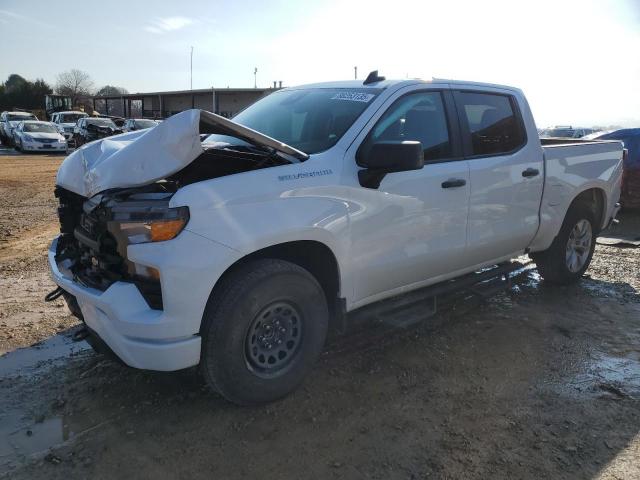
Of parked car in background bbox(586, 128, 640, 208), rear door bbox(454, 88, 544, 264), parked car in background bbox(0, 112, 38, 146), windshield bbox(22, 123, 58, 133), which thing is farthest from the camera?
parked car in background bbox(0, 112, 38, 146)

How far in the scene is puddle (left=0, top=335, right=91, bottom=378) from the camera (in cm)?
381

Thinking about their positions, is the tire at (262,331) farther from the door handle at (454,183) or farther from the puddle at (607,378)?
the puddle at (607,378)

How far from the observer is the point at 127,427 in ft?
10.3

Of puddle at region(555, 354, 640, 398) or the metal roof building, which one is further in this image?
the metal roof building

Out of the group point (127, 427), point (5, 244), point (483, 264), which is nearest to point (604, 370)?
point (483, 264)

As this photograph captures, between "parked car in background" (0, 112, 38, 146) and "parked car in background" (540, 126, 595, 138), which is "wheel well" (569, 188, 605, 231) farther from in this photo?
"parked car in background" (0, 112, 38, 146)

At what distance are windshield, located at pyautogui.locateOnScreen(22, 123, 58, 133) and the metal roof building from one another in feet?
37.0

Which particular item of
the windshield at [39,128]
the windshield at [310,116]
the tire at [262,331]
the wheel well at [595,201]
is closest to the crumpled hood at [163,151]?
the windshield at [310,116]

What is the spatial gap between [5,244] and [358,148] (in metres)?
5.90

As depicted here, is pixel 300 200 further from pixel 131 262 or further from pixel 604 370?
pixel 604 370

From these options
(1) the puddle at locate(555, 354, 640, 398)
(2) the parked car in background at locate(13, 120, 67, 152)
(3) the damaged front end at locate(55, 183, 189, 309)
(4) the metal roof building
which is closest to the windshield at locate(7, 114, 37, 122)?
(2) the parked car in background at locate(13, 120, 67, 152)

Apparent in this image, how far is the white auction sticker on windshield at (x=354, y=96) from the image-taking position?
3.90m

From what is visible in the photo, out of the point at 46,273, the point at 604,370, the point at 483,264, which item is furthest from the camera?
the point at 46,273

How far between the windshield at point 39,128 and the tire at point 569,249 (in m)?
26.5
